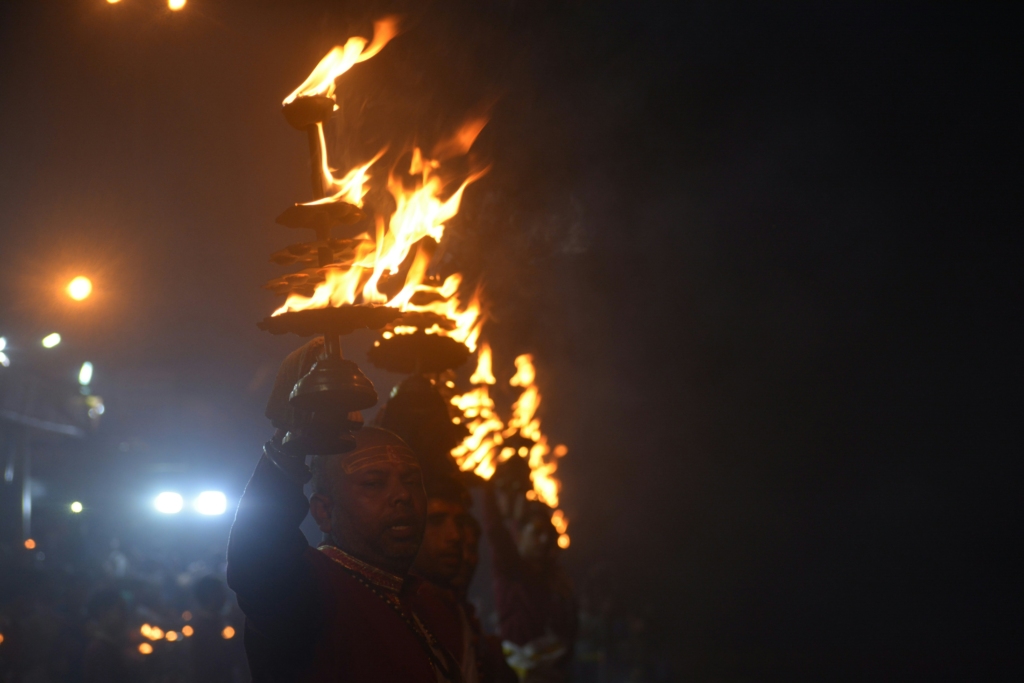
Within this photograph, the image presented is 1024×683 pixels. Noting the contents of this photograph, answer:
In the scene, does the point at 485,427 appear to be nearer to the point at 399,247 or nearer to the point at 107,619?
the point at 399,247

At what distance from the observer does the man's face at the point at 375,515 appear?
3.82 metres

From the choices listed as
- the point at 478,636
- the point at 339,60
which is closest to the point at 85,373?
the point at 478,636

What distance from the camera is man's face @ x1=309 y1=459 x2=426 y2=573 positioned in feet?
12.5

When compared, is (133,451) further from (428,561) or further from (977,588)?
(977,588)

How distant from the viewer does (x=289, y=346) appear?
10750mm

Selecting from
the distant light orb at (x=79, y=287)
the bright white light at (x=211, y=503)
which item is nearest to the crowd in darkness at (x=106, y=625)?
the distant light orb at (x=79, y=287)

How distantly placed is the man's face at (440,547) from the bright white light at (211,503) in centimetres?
1034

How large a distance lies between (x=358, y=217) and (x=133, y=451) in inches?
499

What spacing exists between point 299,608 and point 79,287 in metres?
6.64

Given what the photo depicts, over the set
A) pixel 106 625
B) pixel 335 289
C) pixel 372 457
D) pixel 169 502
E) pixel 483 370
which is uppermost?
pixel 169 502

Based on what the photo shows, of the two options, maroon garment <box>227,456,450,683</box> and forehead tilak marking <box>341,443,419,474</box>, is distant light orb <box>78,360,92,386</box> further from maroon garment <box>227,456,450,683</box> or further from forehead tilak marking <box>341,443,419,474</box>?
maroon garment <box>227,456,450,683</box>

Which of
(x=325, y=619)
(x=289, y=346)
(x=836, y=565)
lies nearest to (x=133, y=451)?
(x=289, y=346)

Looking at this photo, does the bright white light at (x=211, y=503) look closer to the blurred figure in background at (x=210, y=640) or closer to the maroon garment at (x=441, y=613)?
the blurred figure in background at (x=210, y=640)

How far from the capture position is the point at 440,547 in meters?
4.79
